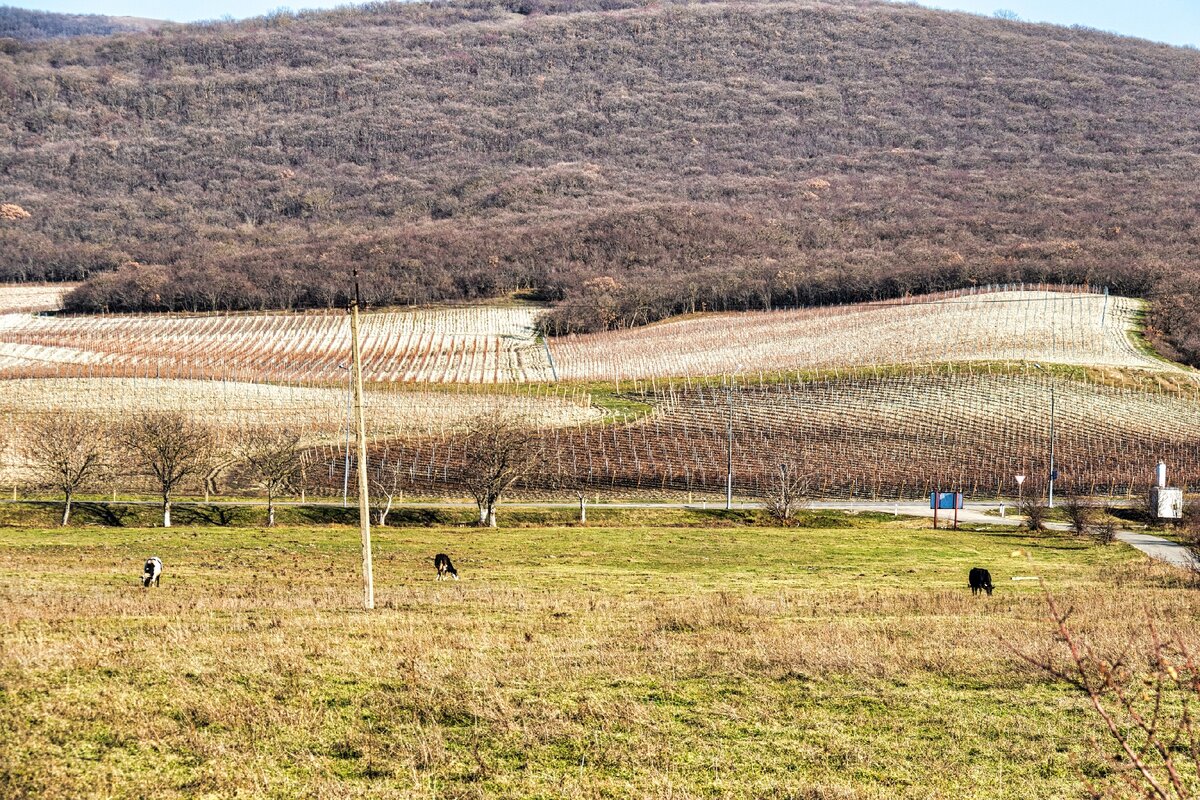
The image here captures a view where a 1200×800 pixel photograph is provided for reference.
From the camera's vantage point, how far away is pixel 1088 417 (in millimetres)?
82938

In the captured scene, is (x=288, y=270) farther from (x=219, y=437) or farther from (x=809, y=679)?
(x=809, y=679)

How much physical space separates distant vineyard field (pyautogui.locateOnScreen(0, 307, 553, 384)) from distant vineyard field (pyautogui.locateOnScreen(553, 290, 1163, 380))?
34.6 ft

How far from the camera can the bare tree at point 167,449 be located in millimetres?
60969

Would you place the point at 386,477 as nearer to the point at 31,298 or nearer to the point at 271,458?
the point at 271,458

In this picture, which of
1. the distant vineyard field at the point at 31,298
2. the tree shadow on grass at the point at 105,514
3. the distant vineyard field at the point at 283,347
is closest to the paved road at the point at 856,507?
the tree shadow on grass at the point at 105,514

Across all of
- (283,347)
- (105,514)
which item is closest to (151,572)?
(105,514)

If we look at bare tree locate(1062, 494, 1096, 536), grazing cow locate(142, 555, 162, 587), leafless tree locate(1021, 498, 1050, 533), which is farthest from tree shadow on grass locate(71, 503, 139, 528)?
bare tree locate(1062, 494, 1096, 536)

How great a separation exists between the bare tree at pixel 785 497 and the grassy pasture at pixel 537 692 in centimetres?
3161

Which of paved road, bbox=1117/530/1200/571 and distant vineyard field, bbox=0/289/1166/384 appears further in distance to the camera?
distant vineyard field, bbox=0/289/1166/384

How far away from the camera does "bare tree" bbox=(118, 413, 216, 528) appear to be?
200 feet

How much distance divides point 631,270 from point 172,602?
167 metres

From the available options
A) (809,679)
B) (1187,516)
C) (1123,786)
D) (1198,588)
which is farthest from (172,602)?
(1187,516)

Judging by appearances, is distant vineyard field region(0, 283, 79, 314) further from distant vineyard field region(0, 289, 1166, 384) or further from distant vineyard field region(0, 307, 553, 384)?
distant vineyard field region(0, 307, 553, 384)

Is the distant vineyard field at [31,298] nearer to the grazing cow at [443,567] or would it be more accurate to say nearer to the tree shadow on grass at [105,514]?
the tree shadow on grass at [105,514]
